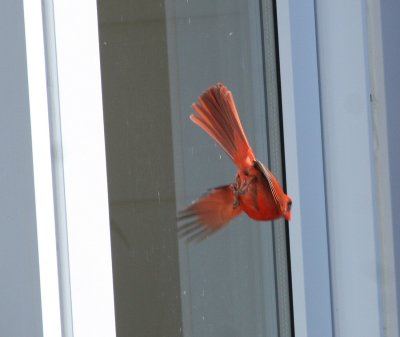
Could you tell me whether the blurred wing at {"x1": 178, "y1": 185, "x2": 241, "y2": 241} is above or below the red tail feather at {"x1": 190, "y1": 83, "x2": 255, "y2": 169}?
below

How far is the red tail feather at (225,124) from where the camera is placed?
54 cm

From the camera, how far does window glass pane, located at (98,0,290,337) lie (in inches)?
31.1

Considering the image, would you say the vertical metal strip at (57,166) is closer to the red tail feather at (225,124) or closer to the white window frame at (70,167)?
the white window frame at (70,167)

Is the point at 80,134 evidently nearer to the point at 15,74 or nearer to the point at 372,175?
the point at 15,74

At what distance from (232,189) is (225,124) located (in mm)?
72

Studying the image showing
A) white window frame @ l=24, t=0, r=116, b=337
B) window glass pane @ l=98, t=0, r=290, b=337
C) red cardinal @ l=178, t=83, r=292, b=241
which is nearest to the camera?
red cardinal @ l=178, t=83, r=292, b=241

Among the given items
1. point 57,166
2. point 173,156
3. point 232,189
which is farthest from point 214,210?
point 173,156

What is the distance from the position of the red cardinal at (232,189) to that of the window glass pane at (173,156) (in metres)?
0.18

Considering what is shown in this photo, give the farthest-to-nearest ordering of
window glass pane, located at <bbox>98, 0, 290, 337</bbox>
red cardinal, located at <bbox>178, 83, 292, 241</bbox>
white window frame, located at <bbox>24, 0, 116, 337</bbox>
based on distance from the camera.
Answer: window glass pane, located at <bbox>98, 0, 290, 337</bbox> → white window frame, located at <bbox>24, 0, 116, 337</bbox> → red cardinal, located at <bbox>178, 83, 292, 241</bbox>

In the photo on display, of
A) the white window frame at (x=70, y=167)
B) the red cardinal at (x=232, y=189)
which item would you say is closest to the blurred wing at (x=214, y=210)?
the red cardinal at (x=232, y=189)

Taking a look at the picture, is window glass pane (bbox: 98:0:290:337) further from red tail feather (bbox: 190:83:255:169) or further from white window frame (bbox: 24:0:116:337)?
red tail feather (bbox: 190:83:255:169)

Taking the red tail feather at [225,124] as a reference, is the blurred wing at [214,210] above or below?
below

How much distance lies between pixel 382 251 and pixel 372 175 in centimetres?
10

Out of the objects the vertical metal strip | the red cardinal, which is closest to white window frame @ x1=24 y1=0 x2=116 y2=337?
the vertical metal strip
